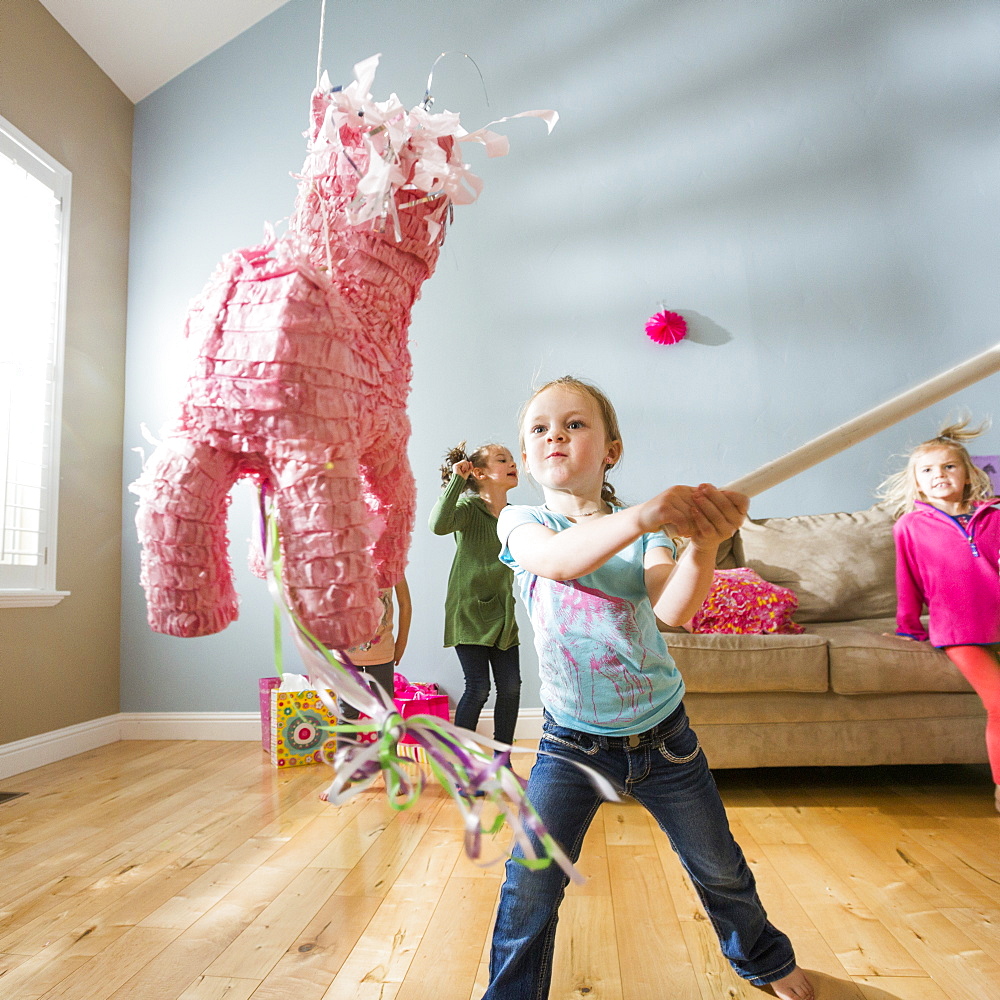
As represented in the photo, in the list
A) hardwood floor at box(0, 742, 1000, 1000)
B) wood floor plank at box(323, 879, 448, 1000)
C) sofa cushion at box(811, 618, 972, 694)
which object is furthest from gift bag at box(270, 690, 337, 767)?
sofa cushion at box(811, 618, 972, 694)

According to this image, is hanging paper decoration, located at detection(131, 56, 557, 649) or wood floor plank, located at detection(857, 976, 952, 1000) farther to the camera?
wood floor plank, located at detection(857, 976, 952, 1000)

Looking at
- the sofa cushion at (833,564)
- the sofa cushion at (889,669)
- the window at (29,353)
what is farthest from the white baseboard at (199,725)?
the sofa cushion at (889,669)

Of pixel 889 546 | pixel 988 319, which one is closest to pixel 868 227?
pixel 988 319

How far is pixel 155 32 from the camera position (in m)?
1.75

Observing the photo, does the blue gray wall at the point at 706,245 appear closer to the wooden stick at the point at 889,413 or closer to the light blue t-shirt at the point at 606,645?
the light blue t-shirt at the point at 606,645

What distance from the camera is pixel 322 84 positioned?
451 millimetres

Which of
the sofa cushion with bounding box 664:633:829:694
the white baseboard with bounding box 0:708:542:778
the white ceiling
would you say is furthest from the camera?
the white baseboard with bounding box 0:708:542:778

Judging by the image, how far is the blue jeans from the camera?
3.26 ft

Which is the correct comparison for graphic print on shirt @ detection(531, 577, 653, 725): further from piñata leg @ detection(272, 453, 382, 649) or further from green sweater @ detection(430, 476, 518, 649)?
green sweater @ detection(430, 476, 518, 649)

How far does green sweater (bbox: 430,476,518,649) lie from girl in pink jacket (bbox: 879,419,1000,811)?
1180 mm

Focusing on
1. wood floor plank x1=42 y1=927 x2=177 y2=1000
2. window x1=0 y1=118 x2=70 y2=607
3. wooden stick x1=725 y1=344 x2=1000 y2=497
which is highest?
window x1=0 y1=118 x2=70 y2=607

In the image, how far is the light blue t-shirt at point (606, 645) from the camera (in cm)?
102

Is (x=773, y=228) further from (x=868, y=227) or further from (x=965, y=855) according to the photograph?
(x=965, y=855)

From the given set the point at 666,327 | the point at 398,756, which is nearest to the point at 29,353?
the point at 666,327
